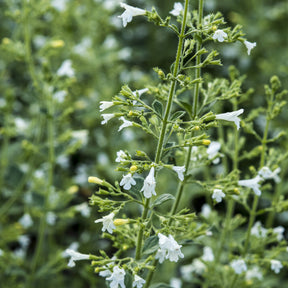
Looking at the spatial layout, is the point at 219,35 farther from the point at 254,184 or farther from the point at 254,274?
the point at 254,274

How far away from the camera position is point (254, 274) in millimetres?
2689

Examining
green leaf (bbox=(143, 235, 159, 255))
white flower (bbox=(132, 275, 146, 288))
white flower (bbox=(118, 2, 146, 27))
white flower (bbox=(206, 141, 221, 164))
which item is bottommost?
white flower (bbox=(132, 275, 146, 288))

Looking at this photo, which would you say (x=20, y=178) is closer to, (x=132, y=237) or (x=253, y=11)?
(x=132, y=237)

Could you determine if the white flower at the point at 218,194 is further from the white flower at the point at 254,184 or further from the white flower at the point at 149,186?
the white flower at the point at 149,186

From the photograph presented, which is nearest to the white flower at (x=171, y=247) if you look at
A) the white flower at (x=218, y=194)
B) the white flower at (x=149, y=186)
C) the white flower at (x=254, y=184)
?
the white flower at (x=149, y=186)

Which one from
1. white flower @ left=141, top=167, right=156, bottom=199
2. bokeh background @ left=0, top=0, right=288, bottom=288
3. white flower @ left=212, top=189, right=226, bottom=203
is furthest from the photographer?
bokeh background @ left=0, top=0, right=288, bottom=288

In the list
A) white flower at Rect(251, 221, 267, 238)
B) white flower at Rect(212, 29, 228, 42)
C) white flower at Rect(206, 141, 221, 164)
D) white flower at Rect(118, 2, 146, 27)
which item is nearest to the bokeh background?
white flower at Rect(251, 221, 267, 238)

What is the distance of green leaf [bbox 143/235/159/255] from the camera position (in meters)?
1.85

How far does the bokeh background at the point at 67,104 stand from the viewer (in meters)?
3.25

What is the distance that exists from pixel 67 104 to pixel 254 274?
7.29 ft

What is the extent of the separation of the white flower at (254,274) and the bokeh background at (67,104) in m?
1.03

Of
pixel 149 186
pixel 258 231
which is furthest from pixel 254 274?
pixel 149 186

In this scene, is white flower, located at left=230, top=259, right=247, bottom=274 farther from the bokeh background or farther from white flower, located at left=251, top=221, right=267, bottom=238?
the bokeh background

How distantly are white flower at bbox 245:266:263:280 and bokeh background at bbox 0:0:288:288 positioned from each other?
3.38ft
